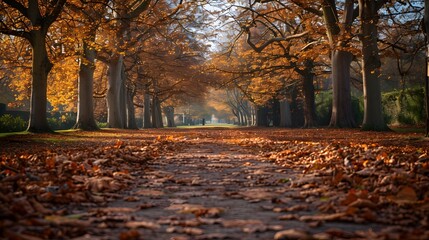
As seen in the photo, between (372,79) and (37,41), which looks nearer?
(37,41)

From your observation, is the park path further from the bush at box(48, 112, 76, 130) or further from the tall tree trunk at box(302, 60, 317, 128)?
the bush at box(48, 112, 76, 130)

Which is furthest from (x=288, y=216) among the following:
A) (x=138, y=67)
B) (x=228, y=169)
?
(x=138, y=67)

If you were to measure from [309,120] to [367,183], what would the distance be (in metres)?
23.3

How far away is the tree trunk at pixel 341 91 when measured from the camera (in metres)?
20.4

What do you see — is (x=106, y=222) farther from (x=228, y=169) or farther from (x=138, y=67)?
(x=138, y=67)

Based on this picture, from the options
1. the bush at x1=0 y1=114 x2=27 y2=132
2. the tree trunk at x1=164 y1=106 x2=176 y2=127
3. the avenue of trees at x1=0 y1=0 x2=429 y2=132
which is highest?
the avenue of trees at x1=0 y1=0 x2=429 y2=132

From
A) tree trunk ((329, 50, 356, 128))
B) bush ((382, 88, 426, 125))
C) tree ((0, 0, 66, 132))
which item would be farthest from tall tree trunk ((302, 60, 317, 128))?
tree ((0, 0, 66, 132))

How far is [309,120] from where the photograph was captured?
89.2 feet

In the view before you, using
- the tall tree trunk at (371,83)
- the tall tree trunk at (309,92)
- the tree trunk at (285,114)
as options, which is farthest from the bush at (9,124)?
the tree trunk at (285,114)

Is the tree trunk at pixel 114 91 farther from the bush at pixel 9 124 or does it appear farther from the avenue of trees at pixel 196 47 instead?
the bush at pixel 9 124

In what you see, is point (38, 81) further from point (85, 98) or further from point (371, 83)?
point (371, 83)

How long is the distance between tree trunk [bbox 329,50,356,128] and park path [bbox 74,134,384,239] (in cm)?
1523

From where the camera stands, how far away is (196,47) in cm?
3506

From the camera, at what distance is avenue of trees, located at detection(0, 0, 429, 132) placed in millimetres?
15773
